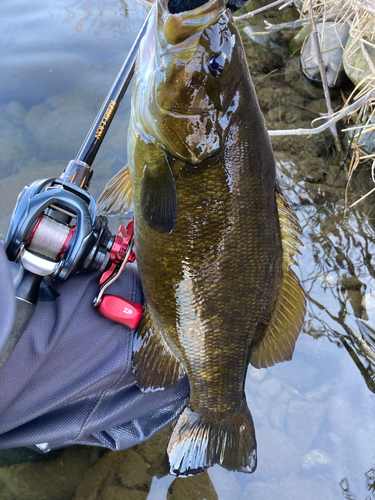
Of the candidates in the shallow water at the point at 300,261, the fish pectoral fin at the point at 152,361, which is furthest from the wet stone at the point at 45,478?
the fish pectoral fin at the point at 152,361

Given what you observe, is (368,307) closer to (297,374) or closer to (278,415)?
(297,374)

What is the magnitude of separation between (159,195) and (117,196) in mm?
367

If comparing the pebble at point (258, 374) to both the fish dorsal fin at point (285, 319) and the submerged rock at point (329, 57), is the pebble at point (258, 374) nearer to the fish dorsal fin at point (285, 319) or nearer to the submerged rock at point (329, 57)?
the fish dorsal fin at point (285, 319)

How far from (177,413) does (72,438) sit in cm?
53

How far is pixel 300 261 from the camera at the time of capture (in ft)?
8.59

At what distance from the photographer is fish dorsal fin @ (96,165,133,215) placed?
153cm

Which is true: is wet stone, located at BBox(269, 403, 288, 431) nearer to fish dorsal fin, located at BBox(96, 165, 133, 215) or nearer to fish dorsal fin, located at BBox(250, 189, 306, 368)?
fish dorsal fin, located at BBox(250, 189, 306, 368)

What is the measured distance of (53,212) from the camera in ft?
4.05

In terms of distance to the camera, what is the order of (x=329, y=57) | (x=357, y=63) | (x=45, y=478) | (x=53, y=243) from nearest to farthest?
(x=53, y=243)
(x=45, y=478)
(x=357, y=63)
(x=329, y=57)

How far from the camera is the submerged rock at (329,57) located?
395 centimetres

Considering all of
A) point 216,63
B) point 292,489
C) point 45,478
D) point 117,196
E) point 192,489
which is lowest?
point 292,489

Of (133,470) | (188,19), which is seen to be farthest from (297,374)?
(188,19)

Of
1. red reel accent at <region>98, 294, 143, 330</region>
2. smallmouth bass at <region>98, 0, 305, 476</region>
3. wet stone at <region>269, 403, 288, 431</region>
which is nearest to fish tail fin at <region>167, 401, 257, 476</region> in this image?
smallmouth bass at <region>98, 0, 305, 476</region>

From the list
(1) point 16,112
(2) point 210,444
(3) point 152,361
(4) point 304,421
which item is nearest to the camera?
(3) point 152,361
